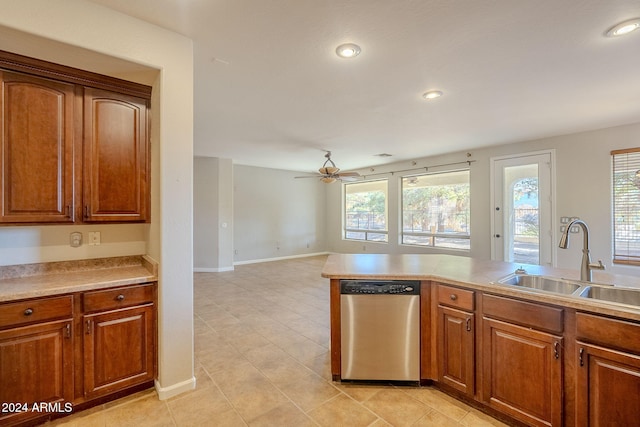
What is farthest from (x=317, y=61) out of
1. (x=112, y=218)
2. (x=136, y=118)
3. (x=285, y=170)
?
(x=285, y=170)

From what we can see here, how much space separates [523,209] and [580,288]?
376 centimetres

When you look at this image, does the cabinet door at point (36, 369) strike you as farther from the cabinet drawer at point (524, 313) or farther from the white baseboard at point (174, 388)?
the cabinet drawer at point (524, 313)

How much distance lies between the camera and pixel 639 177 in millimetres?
3816

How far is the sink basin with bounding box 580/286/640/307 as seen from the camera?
171 centimetres

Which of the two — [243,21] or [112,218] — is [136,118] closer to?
[112,218]

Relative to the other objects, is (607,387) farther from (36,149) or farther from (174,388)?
(36,149)

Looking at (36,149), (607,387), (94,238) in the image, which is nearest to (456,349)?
(607,387)

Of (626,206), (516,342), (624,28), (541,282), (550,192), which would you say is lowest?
(516,342)

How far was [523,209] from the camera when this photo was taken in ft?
16.3

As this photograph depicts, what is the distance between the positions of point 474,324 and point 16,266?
3.30 m

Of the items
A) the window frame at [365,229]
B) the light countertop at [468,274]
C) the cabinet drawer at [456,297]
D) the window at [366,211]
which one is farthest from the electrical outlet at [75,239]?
the window at [366,211]

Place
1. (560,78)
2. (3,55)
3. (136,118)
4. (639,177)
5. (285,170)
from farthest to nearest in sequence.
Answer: (285,170) → (639,177) → (560,78) → (136,118) → (3,55)

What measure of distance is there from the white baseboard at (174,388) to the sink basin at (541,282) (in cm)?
238

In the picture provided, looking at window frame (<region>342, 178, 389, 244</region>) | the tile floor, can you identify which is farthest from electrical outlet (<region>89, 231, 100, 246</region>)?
window frame (<region>342, 178, 389, 244</region>)
